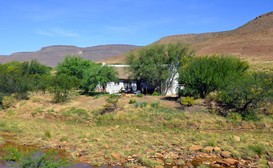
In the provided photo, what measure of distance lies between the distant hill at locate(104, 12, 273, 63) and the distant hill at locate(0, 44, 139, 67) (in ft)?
143

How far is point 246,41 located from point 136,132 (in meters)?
79.9

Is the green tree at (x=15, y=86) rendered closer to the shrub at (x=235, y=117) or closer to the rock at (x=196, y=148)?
the shrub at (x=235, y=117)

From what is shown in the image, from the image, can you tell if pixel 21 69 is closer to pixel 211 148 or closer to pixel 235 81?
pixel 235 81

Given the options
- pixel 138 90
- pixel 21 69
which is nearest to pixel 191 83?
pixel 138 90

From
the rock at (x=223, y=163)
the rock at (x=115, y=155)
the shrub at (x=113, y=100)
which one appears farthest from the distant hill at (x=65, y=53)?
the rock at (x=223, y=163)

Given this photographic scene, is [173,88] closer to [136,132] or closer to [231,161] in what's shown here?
[136,132]

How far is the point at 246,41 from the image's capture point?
3792 inches

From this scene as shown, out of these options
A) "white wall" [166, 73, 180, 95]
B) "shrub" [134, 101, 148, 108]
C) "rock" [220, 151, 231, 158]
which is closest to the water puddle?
"rock" [220, 151, 231, 158]

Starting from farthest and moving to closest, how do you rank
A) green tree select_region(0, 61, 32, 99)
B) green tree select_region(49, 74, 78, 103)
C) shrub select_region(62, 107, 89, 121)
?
green tree select_region(0, 61, 32, 99) → green tree select_region(49, 74, 78, 103) → shrub select_region(62, 107, 89, 121)

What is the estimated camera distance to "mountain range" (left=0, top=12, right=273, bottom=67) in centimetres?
8560

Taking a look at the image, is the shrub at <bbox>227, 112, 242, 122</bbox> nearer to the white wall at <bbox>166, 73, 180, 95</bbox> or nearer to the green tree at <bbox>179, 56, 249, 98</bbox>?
the green tree at <bbox>179, 56, 249, 98</bbox>

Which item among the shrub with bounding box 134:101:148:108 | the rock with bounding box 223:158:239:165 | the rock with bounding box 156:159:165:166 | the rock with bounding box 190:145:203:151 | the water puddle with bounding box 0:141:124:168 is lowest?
the rock with bounding box 223:158:239:165

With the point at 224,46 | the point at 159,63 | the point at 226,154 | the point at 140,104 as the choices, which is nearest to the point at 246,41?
the point at 224,46

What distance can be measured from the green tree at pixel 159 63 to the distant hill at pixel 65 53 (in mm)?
101283
